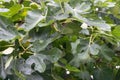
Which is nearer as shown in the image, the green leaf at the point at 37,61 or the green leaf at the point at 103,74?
the green leaf at the point at 37,61

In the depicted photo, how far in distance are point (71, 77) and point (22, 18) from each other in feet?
0.71

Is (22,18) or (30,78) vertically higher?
(22,18)

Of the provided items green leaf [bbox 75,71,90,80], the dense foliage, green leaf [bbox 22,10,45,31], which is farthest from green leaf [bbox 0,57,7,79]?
green leaf [bbox 75,71,90,80]

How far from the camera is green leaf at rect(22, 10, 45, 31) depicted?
713 millimetres

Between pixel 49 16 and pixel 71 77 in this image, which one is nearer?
pixel 49 16

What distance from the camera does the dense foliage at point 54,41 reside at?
2.35ft

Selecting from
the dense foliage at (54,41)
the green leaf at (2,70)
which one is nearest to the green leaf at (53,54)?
the dense foliage at (54,41)

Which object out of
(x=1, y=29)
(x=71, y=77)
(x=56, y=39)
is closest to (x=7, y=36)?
(x=1, y=29)

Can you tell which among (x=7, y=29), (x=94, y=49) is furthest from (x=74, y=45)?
(x=7, y=29)

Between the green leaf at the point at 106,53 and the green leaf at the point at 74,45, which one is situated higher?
the green leaf at the point at 74,45

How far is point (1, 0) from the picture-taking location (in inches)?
35.1

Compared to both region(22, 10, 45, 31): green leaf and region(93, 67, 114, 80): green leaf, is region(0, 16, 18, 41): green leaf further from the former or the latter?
region(93, 67, 114, 80): green leaf

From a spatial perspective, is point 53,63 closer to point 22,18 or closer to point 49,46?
point 49,46

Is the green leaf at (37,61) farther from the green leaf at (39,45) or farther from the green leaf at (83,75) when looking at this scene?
the green leaf at (83,75)
